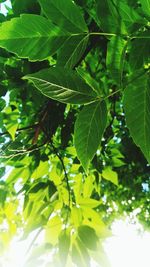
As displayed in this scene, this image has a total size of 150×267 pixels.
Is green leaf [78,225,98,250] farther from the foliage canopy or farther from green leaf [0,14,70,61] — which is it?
green leaf [0,14,70,61]

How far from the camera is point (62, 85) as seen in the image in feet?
2.67

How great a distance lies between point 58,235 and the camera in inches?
57.0

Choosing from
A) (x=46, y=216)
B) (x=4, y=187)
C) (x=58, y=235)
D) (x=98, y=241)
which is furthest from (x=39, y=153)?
(x=98, y=241)

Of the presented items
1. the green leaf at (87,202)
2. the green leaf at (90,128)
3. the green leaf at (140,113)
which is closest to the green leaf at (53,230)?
the green leaf at (87,202)

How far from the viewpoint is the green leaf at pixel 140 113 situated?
0.85m

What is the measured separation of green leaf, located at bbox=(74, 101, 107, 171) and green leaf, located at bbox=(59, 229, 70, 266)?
551mm

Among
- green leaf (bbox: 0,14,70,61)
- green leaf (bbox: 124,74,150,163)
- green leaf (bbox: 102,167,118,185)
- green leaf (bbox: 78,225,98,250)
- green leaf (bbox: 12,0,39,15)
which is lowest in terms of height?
green leaf (bbox: 102,167,118,185)

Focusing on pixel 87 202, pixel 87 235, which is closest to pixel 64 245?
pixel 87 235

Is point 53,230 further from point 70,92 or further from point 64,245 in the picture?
point 70,92

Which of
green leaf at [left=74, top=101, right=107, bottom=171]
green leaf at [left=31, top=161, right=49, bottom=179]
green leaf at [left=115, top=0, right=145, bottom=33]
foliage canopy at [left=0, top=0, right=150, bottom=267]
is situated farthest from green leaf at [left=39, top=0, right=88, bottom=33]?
green leaf at [left=31, top=161, right=49, bottom=179]

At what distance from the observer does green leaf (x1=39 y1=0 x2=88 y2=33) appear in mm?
858

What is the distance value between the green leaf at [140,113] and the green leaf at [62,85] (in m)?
0.11

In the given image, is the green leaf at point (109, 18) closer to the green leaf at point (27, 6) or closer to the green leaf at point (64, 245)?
the green leaf at point (27, 6)

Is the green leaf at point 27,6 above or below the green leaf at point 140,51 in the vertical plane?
above
